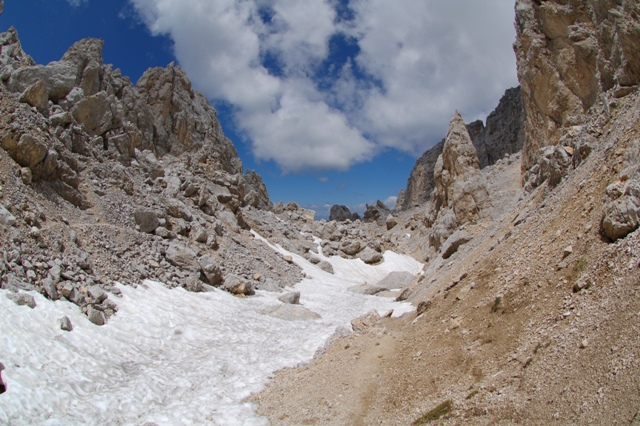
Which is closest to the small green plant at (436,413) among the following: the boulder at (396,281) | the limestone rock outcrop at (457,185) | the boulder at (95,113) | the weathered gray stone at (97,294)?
the weathered gray stone at (97,294)

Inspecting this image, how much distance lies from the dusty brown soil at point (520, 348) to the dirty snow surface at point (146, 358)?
1599mm

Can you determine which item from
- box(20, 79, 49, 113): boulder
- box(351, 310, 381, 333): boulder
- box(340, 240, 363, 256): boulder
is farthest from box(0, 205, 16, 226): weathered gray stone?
box(340, 240, 363, 256): boulder

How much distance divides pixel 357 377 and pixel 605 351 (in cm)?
624

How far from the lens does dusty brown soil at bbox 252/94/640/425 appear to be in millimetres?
6281

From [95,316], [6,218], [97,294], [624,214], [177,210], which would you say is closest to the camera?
[624,214]

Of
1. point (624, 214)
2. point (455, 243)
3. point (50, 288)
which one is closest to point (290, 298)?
point (455, 243)

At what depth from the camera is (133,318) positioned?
1616cm

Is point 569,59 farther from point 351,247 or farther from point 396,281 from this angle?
point 351,247

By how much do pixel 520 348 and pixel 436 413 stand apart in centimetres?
219

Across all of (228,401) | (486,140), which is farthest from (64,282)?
(486,140)

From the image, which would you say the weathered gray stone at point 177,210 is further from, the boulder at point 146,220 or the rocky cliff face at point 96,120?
the rocky cliff face at point 96,120

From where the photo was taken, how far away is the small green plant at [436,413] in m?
7.70

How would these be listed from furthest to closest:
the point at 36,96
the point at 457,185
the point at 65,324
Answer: the point at 457,185
the point at 36,96
the point at 65,324

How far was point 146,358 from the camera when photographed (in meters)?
13.8
